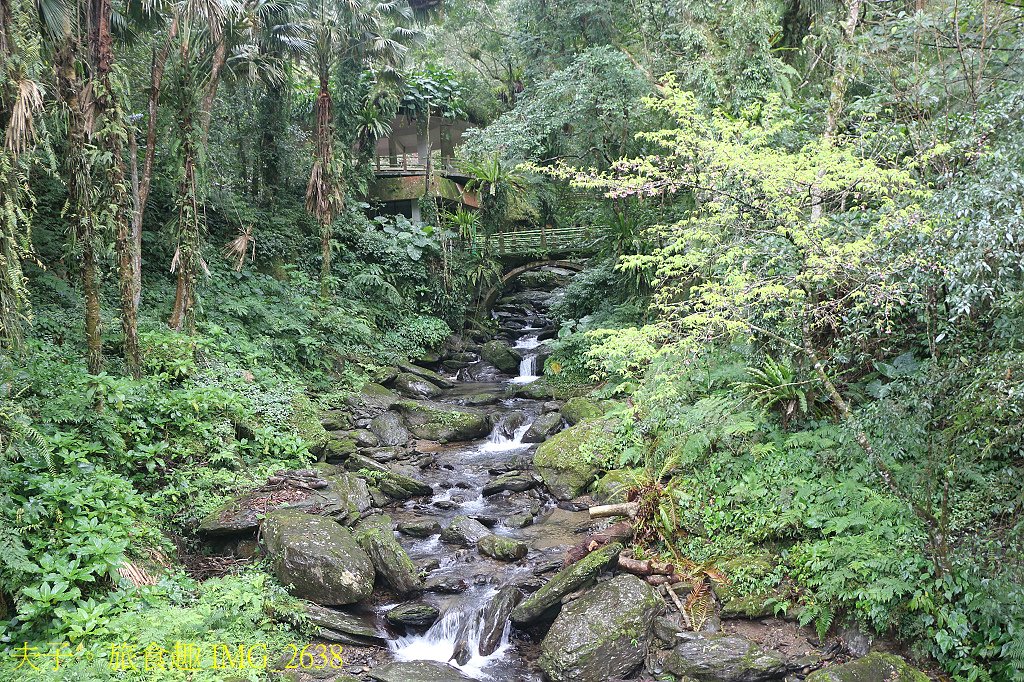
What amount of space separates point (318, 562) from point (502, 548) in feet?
8.66

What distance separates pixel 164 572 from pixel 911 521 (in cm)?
827

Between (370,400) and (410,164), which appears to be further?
(410,164)

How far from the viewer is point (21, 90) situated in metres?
6.73

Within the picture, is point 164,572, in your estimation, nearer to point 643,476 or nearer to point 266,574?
point 266,574

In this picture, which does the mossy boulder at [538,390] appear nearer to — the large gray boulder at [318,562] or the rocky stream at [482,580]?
the rocky stream at [482,580]

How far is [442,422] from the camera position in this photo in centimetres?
1485

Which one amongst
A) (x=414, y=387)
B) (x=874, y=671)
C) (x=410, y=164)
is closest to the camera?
(x=874, y=671)

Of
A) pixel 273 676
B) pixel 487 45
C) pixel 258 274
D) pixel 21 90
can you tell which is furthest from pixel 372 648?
pixel 487 45

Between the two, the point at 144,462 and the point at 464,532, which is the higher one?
the point at 144,462

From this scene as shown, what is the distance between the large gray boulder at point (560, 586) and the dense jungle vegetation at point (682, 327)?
95 centimetres

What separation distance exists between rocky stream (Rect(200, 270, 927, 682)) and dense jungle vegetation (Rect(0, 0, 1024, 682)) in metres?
0.40

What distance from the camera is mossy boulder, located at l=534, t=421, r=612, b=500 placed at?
1145 centimetres

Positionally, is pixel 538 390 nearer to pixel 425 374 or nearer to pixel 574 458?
pixel 425 374

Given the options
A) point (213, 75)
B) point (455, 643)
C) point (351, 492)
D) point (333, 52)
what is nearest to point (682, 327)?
point (455, 643)
